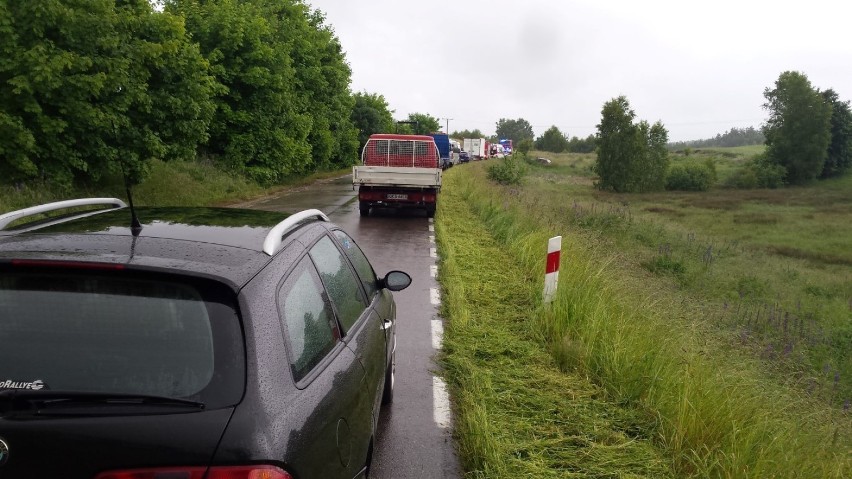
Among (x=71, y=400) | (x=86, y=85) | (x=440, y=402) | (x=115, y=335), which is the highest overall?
(x=86, y=85)

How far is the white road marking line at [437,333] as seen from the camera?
20.9 feet

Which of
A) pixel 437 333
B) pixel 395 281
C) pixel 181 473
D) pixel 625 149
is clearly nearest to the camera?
pixel 181 473

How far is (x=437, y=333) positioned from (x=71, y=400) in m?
4.97

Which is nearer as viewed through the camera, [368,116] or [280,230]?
[280,230]

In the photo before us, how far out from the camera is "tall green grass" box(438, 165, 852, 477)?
3.86 m

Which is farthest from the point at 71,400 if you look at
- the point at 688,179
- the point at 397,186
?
the point at 688,179

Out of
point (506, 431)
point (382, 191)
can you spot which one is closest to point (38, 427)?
point (506, 431)

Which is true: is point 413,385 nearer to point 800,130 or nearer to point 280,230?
point 280,230

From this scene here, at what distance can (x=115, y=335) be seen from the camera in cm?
207

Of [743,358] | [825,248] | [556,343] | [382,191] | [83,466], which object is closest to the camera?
[83,466]

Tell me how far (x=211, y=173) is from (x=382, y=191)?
6.66 metres

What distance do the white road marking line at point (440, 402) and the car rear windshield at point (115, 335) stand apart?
2.76 meters

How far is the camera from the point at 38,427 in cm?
185

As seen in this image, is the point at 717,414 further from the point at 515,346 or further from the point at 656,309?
the point at 656,309
